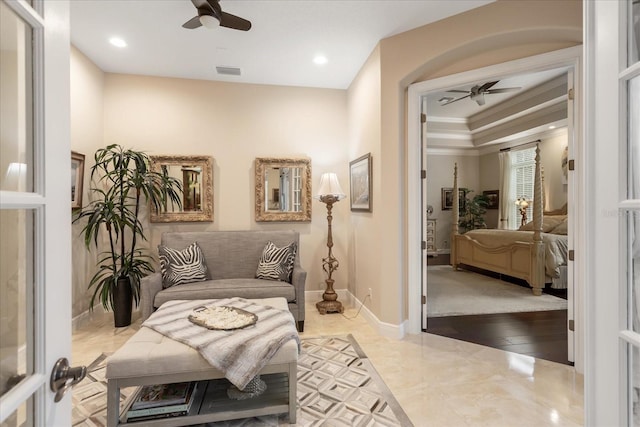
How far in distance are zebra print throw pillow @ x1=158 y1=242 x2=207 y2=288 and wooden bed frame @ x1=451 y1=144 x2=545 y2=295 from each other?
4.49 meters

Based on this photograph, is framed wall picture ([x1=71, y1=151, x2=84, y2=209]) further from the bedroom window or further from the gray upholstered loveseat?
the bedroom window

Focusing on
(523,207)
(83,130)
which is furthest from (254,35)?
(523,207)

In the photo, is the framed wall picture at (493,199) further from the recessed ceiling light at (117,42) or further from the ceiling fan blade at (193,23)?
the recessed ceiling light at (117,42)

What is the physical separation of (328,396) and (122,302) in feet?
8.15

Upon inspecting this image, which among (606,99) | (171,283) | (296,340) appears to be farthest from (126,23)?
(606,99)

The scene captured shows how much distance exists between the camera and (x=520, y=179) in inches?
293

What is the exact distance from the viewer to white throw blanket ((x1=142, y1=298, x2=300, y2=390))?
68.9 inches

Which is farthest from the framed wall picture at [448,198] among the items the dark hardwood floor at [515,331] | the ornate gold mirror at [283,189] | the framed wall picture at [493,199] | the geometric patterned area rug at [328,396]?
the geometric patterned area rug at [328,396]

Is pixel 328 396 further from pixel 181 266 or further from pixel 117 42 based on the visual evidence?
pixel 117 42

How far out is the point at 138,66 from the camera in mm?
3715

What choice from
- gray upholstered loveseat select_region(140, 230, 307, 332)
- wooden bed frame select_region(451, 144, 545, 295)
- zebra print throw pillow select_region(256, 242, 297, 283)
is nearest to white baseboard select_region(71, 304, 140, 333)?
gray upholstered loveseat select_region(140, 230, 307, 332)

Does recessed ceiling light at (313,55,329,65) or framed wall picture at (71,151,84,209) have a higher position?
recessed ceiling light at (313,55,329,65)

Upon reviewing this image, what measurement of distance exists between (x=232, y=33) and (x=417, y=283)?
3.05 m

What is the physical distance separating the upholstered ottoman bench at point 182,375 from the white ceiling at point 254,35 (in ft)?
8.66
